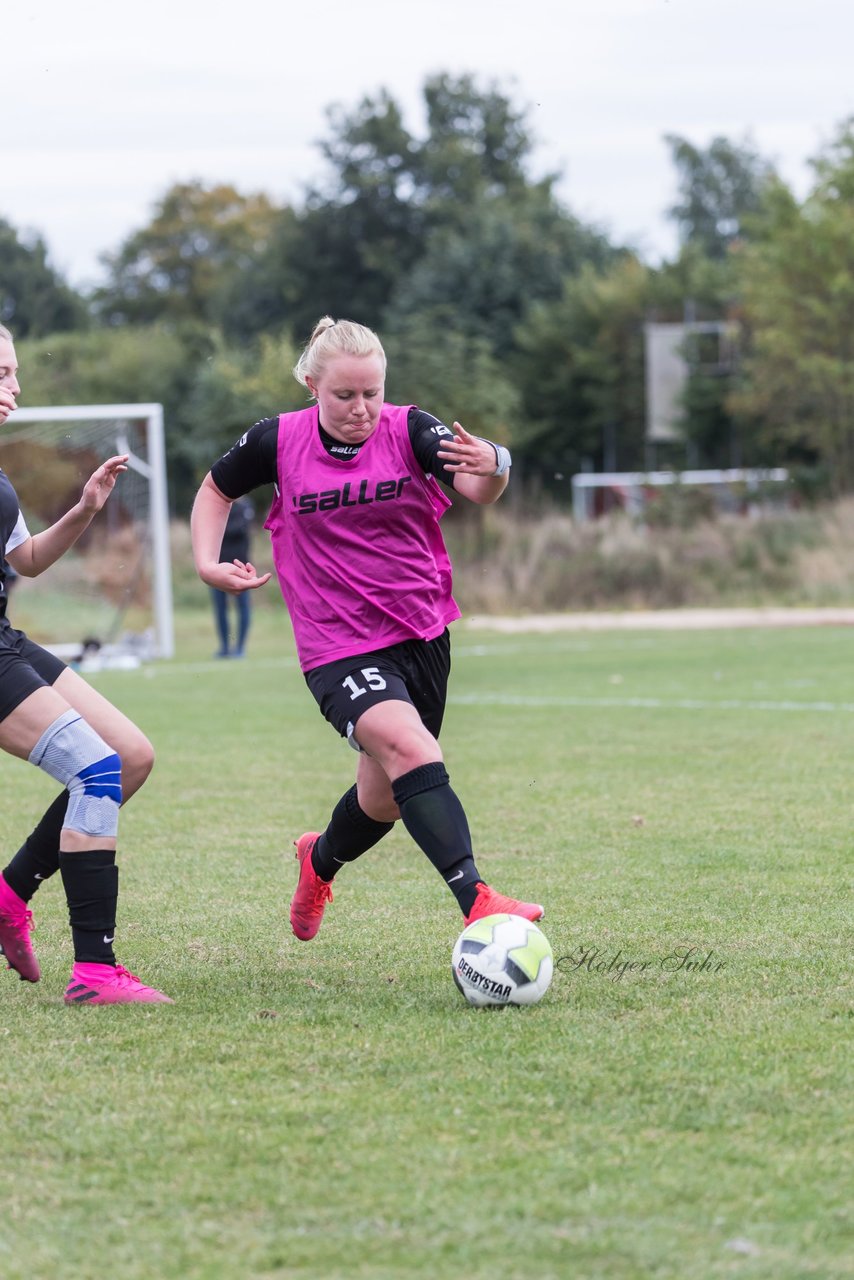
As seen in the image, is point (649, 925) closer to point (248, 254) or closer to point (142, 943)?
point (142, 943)

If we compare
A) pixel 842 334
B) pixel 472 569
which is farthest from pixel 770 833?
pixel 842 334

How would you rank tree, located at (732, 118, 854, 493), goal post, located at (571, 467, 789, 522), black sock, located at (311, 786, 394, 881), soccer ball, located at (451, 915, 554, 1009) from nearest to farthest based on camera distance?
soccer ball, located at (451, 915, 554, 1009)
black sock, located at (311, 786, 394, 881)
goal post, located at (571, 467, 789, 522)
tree, located at (732, 118, 854, 493)

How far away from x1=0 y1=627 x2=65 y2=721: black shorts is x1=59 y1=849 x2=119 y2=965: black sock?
48cm

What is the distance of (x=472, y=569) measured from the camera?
28828 millimetres

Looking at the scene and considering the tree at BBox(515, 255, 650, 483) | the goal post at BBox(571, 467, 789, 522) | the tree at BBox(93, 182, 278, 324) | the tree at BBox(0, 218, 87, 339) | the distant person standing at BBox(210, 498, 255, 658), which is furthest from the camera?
the tree at BBox(93, 182, 278, 324)

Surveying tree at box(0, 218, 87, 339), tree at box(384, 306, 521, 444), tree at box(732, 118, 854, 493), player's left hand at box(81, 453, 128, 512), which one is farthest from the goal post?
tree at box(0, 218, 87, 339)

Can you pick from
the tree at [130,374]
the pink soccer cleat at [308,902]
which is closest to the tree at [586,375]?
the tree at [130,374]

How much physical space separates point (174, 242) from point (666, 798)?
6681 cm

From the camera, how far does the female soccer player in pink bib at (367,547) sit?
4.79 meters

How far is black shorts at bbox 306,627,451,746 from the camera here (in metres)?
4.86

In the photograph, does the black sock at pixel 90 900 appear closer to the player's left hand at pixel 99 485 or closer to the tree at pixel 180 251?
the player's left hand at pixel 99 485

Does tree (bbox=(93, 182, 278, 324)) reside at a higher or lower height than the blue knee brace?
higher

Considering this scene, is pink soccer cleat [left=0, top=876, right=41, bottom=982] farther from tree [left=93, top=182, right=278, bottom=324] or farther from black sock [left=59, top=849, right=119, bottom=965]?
tree [left=93, top=182, right=278, bottom=324]

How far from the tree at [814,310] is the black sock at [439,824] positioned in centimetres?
3405
